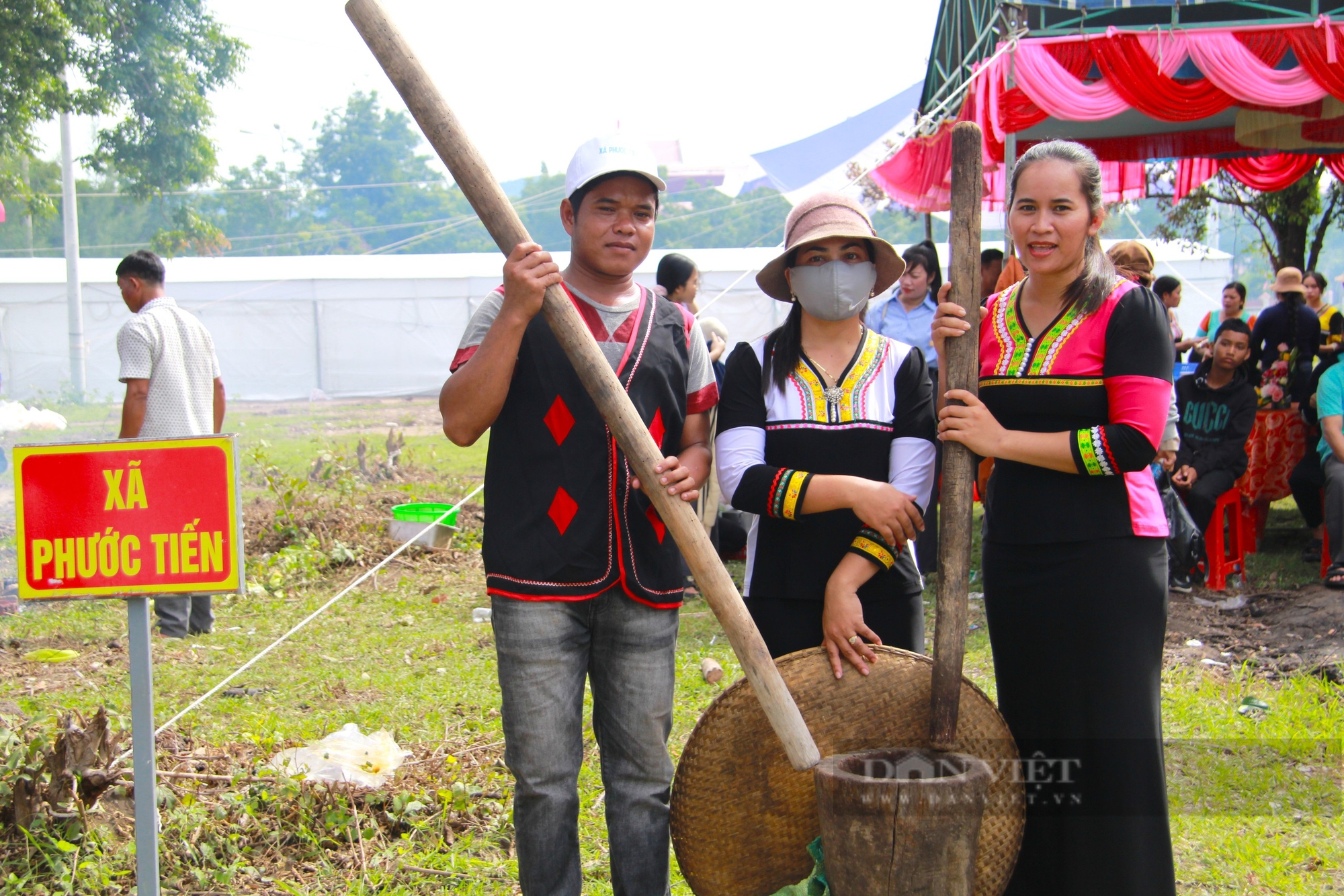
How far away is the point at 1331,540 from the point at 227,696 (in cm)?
621

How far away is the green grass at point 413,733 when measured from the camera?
3.06 metres

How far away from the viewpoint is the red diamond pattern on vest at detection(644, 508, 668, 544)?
2377 millimetres

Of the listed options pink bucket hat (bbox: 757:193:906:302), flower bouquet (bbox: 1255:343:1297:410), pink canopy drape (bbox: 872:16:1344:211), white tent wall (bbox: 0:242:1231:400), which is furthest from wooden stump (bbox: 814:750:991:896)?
white tent wall (bbox: 0:242:1231:400)

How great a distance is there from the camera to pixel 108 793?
3172 mm

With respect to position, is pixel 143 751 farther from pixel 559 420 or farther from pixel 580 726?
pixel 559 420

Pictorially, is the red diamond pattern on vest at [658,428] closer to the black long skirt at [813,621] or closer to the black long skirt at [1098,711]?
the black long skirt at [813,621]

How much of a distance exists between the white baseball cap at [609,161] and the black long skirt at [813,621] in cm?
103

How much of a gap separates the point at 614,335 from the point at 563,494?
15.2 inches

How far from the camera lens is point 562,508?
7.57ft

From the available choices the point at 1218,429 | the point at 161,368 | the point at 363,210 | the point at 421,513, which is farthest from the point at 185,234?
the point at 363,210

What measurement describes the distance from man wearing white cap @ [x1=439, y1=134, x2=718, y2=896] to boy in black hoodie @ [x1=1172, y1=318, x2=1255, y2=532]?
17.3 ft

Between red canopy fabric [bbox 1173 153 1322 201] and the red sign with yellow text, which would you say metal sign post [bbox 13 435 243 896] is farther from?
red canopy fabric [bbox 1173 153 1322 201]

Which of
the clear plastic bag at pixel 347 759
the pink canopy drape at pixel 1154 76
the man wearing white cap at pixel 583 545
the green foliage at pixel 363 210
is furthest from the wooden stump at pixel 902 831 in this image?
the green foliage at pixel 363 210

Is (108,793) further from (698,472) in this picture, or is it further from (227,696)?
(698,472)
